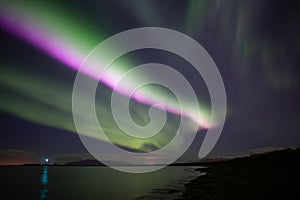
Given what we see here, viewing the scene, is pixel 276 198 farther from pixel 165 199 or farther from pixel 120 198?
pixel 120 198

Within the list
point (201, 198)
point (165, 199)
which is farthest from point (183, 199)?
point (165, 199)

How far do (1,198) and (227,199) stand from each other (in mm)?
37102

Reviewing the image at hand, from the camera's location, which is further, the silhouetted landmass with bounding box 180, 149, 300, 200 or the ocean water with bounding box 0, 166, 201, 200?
the ocean water with bounding box 0, 166, 201, 200

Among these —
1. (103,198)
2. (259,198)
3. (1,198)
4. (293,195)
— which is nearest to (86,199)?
(103,198)

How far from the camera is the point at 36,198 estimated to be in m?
42.0

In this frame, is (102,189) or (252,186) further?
(102,189)

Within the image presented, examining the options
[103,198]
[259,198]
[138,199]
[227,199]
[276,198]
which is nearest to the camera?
[276,198]

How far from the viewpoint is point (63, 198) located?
41.3 meters

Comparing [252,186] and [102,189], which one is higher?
[252,186]

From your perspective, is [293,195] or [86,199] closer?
[293,195]

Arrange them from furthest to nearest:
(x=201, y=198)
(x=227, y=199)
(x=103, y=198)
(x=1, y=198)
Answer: (x=1, y=198) < (x=103, y=198) < (x=201, y=198) < (x=227, y=199)

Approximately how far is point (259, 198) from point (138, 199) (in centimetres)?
1809

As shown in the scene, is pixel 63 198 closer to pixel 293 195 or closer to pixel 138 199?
pixel 138 199

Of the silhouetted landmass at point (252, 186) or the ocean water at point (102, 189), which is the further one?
the ocean water at point (102, 189)
